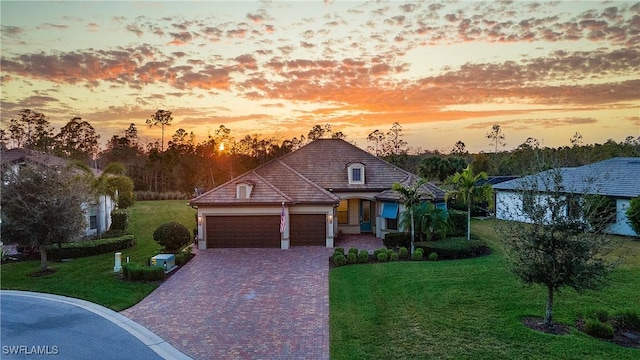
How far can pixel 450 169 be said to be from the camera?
4631cm

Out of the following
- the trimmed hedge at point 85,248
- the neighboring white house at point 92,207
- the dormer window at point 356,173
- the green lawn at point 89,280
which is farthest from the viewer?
the dormer window at point 356,173

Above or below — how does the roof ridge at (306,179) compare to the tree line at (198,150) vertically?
below

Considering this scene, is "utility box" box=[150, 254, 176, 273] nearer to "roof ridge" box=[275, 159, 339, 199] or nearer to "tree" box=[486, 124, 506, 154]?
"roof ridge" box=[275, 159, 339, 199]

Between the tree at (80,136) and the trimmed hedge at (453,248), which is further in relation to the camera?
the tree at (80,136)

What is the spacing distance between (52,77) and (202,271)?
1462 cm

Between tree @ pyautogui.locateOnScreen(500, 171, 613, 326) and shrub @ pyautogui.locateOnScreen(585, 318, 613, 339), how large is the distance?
88cm

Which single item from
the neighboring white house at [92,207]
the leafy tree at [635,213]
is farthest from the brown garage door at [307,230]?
the leafy tree at [635,213]

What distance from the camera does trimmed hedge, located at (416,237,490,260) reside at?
20.8 meters

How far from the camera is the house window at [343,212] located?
29.0 m

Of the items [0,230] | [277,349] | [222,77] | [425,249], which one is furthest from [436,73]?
[0,230]

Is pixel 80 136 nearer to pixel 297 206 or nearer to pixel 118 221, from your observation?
pixel 118 221

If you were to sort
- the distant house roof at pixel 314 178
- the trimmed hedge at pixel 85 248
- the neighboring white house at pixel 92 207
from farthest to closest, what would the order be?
the neighboring white house at pixel 92 207, the distant house roof at pixel 314 178, the trimmed hedge at pixel 85 248

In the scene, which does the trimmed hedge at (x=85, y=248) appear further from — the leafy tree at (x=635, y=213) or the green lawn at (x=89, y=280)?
the leafy tree at (x=635, y=213)

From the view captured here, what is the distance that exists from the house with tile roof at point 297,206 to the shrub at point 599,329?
1330cm
